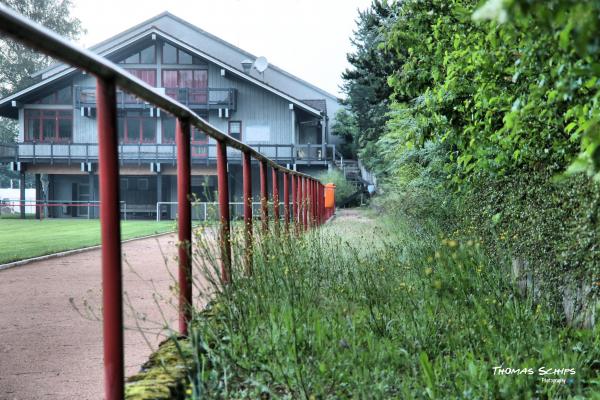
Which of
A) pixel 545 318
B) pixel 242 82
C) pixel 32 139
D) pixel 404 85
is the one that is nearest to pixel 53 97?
pixel 32 139

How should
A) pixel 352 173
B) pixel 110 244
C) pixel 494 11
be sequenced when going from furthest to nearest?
pixel 352 173 < pixel 110 244 < pixel 494 11

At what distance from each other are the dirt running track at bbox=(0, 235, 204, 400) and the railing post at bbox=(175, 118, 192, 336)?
119 millimetres

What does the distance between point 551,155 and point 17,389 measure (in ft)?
12.6

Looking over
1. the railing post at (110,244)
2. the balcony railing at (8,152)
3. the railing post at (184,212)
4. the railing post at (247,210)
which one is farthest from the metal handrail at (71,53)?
the balcony railing at (8,152)

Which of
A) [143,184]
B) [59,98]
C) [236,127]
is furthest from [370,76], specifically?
[59,98]

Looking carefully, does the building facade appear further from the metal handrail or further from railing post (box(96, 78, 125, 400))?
railing post (box(96, 78, 125, 400))

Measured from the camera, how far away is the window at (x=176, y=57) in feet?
116

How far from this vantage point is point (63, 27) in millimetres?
57906

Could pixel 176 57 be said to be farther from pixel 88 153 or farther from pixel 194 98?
pixel 88 153

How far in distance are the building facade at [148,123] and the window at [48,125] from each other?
53 mm

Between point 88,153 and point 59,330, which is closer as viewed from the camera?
point 59,330

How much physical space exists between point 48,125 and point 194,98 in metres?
8.33

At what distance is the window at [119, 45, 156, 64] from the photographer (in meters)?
35.3

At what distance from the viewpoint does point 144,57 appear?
35.4 m
